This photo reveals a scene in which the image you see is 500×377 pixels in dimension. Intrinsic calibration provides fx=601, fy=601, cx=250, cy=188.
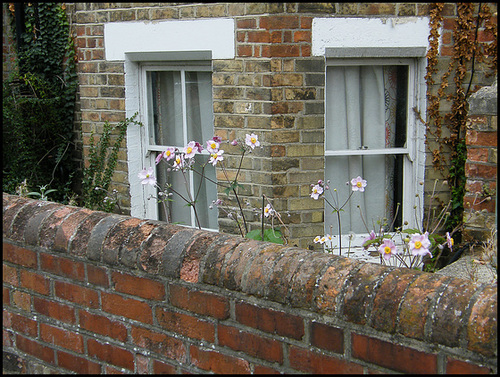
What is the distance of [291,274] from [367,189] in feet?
10.3

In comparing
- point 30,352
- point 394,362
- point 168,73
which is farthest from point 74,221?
point 168,73

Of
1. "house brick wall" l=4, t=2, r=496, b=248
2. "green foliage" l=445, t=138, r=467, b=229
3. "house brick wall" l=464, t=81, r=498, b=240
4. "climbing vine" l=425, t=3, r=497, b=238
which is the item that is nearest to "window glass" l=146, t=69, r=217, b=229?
"house brick wall" l=4, t=2, r=496, b=248

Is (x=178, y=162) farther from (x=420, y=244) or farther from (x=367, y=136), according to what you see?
(x=367, y=136)

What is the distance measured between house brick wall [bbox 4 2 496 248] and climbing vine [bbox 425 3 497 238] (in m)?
0.04

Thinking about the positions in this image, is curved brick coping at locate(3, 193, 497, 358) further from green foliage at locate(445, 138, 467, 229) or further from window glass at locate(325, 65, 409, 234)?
green foliage at locate(445, 138, 467, 229)

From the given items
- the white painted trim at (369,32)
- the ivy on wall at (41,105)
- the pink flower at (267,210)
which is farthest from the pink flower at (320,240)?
the ivy on wall at (41,105)

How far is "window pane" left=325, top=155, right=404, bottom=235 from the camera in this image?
486 cm

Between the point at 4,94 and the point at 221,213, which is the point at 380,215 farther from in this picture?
the point at 4,94

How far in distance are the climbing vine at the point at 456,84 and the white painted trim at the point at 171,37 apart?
1.53 metres

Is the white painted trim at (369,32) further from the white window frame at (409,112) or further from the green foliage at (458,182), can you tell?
the green foliage at (458,182)

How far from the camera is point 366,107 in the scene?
480cm

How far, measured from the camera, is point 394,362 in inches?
68.7

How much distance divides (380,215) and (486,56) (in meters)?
1.47

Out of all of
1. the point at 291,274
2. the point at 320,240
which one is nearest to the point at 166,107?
the point at 320,240
